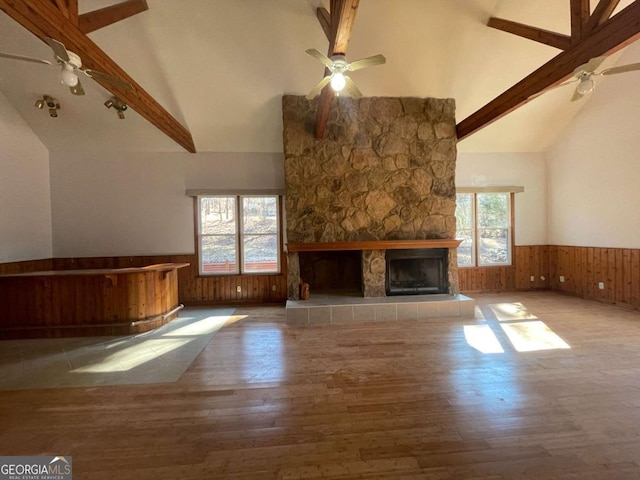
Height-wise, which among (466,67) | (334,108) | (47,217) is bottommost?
(47,217)

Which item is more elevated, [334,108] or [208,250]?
[334,108]

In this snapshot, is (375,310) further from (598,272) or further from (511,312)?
(598,272)

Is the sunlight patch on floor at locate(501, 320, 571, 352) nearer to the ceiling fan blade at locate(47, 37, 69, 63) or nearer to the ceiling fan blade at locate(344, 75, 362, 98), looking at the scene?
the ceiling fan blade at locate(344, 75, 362, 98)

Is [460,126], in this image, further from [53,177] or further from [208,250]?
[53,177]

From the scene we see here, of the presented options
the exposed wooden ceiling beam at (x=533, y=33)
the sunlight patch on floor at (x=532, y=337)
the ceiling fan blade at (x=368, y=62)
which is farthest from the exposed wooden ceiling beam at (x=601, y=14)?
the sunlight patch on floor at (x=532, y=337)

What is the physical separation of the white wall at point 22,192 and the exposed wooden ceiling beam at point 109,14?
2.95 m

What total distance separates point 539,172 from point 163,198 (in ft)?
26.2

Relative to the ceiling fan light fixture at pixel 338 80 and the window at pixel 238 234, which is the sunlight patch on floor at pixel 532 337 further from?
the window at pixel 238 234

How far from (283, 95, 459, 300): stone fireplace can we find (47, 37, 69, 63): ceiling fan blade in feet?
9.59

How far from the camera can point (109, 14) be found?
312cm

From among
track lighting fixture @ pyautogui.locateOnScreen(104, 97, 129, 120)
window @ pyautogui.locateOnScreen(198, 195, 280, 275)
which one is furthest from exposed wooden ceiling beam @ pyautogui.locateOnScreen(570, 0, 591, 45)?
track lighting fixture @ pyautogui.locateOnScreen(104, 97, 129, 120)

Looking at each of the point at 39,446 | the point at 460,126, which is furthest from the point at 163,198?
the point at 460,126

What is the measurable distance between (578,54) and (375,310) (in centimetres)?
385

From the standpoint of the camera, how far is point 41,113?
190 inches
